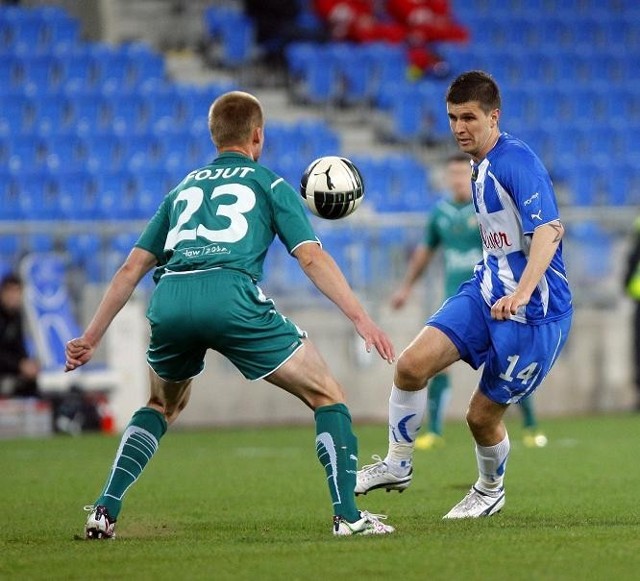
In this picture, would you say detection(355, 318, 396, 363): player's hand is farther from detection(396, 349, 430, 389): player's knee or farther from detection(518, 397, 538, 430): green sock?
detection(518, 397, 538, 430): green sock

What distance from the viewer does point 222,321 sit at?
6.11 m

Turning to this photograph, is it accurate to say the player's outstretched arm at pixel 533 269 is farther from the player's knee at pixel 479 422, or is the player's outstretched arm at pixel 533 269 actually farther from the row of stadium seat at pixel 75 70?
the row of stadium seat at pixel 75 70

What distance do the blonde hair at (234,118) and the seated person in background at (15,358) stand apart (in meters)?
8.26

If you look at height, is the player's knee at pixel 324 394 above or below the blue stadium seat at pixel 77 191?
below

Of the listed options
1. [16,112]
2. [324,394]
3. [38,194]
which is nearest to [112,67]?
[16,112]

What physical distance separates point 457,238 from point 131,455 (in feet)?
19.0

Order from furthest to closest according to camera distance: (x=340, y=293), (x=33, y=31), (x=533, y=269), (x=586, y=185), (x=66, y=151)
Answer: (x=586, y=185) < (x=33, y=31) < (x=66, y=151) < (x=533, y=269) < (x=340, y=293)

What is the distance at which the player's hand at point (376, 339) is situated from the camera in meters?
5.87

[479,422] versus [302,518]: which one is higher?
[479,422]

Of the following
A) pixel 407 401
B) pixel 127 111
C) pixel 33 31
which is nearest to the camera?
pixel 407 401

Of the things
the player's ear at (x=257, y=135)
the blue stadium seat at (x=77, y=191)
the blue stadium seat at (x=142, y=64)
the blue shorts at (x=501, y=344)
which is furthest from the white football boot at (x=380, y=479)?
the blue stadium seat at (x=142, y=64)

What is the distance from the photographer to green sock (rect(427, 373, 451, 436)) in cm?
1223

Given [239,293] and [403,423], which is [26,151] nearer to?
[403,423]

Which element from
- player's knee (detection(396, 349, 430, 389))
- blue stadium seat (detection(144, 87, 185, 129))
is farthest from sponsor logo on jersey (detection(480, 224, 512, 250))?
blue stadium seat (detection(144, 87, 185, 129))
